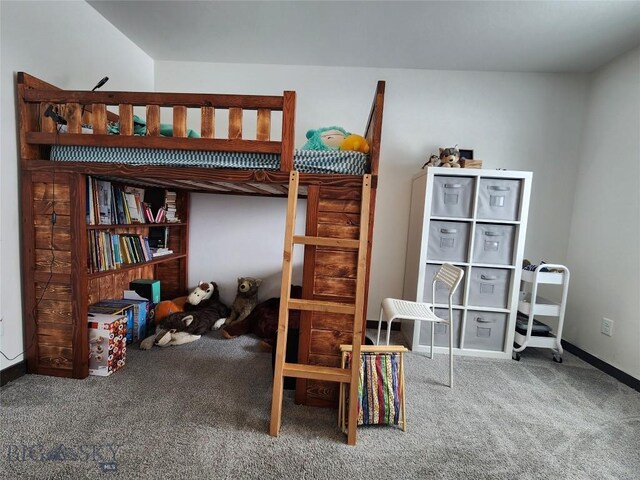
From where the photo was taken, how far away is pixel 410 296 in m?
2.43

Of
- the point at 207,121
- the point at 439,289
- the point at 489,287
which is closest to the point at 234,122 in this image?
the point at 207,121

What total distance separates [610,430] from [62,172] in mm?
3382

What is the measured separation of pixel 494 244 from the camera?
2.13 metres

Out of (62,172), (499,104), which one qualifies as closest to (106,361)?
(62,172)

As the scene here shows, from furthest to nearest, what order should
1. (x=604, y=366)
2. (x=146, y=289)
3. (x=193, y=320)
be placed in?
(x=146, y=289), (x=193, y=320), (x=604, y=366)

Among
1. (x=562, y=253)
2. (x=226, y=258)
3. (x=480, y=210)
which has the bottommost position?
(x=226, y=258)

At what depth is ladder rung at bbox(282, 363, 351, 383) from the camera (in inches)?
51.0

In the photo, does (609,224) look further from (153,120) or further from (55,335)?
(55,335)

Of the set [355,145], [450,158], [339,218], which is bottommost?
[339,218]

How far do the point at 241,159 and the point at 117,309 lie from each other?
4.90 feet

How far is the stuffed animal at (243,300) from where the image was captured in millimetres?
2504

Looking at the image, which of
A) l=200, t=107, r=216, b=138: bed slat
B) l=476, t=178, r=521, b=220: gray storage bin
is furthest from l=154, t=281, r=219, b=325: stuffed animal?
l=476, t=178, r=521, b=220: gray storage bin

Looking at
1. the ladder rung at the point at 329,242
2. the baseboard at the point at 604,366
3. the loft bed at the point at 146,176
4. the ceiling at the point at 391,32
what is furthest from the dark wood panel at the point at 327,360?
the ceiling at the point at 391,32

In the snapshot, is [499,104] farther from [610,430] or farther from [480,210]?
[610,430]
